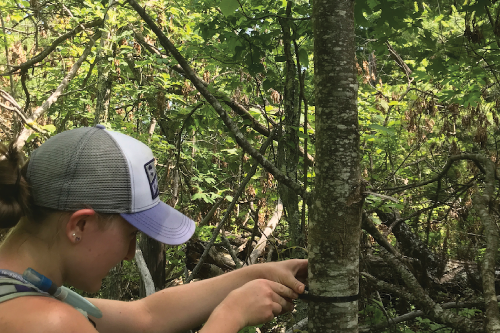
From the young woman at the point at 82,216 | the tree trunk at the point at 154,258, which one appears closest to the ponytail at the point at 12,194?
the young woman at the point at 82,216

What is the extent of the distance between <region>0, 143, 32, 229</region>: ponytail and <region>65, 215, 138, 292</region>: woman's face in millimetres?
197

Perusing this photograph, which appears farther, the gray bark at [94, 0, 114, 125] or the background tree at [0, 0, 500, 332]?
the gray bark at [94, 0, 114, 125]

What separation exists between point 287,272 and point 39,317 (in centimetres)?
97

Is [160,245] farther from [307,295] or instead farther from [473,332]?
[473,332]

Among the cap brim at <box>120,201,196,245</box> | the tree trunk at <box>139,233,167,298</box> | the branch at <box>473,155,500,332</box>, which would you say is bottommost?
the tree trunk at <box>139,233,167,298</box>

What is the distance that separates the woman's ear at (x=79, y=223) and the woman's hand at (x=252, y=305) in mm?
505

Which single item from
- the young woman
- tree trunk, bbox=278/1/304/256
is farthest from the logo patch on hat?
tree trunk, bbox=278/1/304/256

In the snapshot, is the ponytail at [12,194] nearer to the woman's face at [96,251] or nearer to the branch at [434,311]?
the woman's face at [96,251]

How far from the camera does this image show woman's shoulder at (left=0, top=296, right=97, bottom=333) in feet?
2.77

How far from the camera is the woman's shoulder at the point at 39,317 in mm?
844

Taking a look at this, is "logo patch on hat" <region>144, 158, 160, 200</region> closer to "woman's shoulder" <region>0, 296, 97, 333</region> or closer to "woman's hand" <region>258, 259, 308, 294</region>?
"woman's shoulder" <region>0, 296, 97, 333</region>

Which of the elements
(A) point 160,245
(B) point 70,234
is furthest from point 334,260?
(A) point 160,245

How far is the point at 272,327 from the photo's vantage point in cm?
386

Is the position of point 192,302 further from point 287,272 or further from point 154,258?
point 154,258
